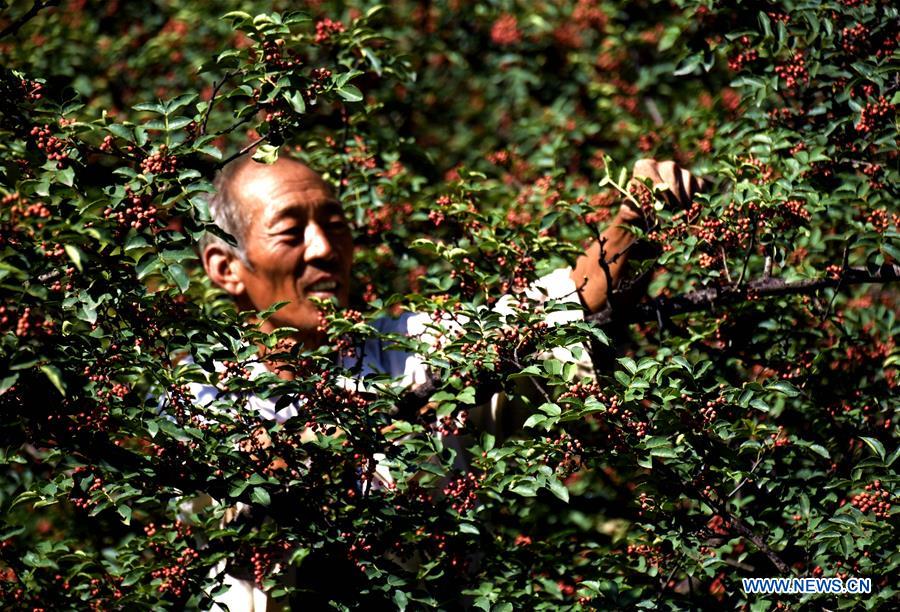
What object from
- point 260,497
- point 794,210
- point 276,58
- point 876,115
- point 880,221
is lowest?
point 260,497

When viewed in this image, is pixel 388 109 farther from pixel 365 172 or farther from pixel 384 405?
pixel 384 405

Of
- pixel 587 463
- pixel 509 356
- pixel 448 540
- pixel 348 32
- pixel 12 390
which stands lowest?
pixel 448 540

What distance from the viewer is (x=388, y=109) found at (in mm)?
6227

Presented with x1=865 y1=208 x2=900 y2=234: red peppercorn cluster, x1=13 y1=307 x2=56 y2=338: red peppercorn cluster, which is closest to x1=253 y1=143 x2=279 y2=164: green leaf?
x1=13 y1=307 x2=56 y2=338: red peppercorn cluster

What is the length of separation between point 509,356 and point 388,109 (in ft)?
10.5

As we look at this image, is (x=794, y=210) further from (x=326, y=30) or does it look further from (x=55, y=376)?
(x=55, y=376)

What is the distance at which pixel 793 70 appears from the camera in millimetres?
3812

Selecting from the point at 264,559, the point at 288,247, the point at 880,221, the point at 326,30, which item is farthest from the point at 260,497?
the point at 880,221

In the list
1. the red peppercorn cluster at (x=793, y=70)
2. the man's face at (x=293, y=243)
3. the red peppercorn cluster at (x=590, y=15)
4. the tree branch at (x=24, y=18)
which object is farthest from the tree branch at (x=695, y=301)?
the red peppercorn cluster at (x=590, y=15)

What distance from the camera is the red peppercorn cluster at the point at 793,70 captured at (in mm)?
3816

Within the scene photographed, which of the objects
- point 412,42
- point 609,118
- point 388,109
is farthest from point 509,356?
point 412,42

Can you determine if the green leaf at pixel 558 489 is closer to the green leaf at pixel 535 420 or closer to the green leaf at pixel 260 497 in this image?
the green leaf at pixel 535 420

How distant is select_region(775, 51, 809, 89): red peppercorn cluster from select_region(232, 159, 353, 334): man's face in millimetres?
1680

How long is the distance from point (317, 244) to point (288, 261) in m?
0.13
